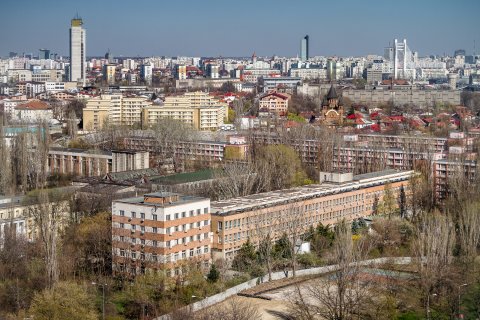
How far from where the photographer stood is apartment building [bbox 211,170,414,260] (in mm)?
9109

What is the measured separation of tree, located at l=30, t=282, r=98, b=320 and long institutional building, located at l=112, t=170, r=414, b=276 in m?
1.36

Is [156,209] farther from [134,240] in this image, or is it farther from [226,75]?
[226,75]

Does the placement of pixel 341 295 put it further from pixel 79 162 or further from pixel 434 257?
pixel 79 162

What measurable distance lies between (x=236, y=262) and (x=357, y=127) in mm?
12355

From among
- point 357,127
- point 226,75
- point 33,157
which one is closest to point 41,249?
point 33,157

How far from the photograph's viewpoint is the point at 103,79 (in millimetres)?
40594

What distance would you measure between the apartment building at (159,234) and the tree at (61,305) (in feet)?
4.39

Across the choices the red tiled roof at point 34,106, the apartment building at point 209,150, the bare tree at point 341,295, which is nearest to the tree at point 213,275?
the bare tree at point 341,295

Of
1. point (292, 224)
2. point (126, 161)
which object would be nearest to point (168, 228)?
point (292, 224)

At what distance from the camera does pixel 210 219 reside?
880 cm

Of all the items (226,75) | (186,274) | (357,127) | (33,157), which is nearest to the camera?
(186,274)

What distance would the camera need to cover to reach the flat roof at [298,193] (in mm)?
9438

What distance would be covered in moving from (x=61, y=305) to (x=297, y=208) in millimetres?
3725

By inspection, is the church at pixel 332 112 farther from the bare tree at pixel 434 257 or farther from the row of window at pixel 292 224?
the bare tree at pixel 434 257
